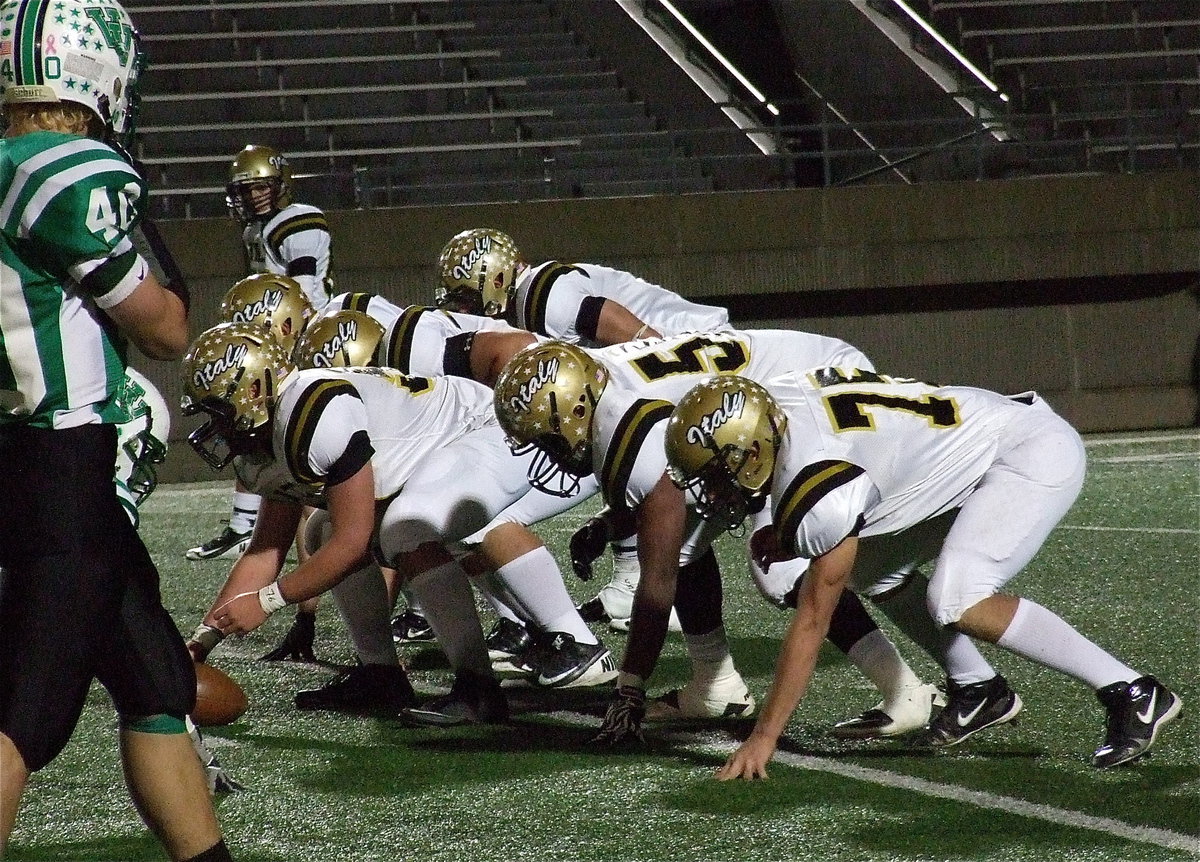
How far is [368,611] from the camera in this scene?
4.53m

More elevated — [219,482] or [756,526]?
[756,526]

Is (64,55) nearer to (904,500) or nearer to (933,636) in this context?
(904,500)

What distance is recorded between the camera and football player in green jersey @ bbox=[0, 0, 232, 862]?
232cm

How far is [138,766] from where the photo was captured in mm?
2492

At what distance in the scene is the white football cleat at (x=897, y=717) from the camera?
389cm

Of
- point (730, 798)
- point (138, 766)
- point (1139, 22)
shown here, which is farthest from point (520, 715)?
point (1139, 22)

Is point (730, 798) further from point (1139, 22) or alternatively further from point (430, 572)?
point (1139, 22)

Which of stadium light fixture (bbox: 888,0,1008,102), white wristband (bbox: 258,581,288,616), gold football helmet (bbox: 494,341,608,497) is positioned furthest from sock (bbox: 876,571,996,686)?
stadium light fixture (bbox: 888,0,1008,102)

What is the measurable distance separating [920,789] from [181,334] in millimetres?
1851

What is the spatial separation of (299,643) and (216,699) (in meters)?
1.45

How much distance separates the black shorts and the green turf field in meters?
0.88

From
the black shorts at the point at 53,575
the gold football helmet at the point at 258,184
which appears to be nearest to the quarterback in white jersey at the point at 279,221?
the gold football helmet at the point at 258,184

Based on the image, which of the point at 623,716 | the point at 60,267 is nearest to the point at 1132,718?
the point at 623,716

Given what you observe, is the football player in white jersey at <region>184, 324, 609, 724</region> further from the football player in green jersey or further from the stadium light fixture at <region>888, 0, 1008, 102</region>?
the stadium light fixture at <region>888, 0, 1008, 102</region>
